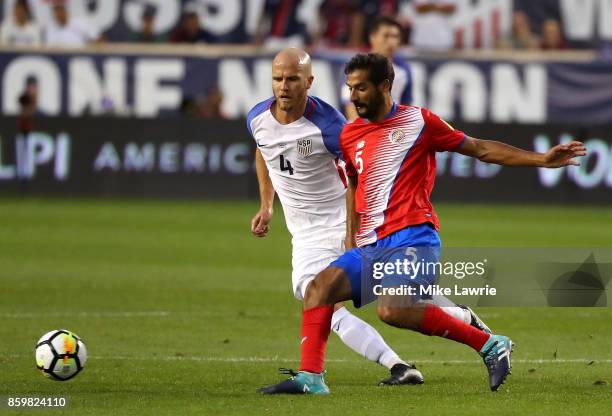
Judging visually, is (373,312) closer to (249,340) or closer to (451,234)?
(249,340)

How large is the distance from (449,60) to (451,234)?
8.97 m

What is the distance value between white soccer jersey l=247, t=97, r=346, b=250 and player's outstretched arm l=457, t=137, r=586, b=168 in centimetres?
109

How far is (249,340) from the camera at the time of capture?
33.0 ft

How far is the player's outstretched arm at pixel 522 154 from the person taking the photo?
730cm

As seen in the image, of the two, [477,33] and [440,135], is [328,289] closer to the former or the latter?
[440,135]

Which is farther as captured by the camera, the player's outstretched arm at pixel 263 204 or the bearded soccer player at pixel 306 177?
the player's outstretched arm at pixel 263 204

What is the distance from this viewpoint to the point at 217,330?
10.6 m

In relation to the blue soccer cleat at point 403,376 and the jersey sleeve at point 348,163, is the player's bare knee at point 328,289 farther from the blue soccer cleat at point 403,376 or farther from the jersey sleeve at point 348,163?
the blue soccer cleat at point 403,376

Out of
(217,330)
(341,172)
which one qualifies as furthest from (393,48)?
(341,172)

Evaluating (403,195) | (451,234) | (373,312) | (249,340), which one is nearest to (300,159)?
(403,195)

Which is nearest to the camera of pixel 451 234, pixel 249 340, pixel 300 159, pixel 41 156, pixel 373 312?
pixel 300 159

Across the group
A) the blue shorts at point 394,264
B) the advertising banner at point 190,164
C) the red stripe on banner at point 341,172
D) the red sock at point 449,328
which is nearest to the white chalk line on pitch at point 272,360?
the red stripe on banner at point 341,172

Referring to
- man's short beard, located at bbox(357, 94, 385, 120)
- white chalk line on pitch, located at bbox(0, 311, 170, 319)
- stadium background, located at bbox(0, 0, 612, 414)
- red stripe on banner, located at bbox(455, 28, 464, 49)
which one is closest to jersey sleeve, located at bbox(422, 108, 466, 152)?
man's short beard, located at bbox(357, 94, 385, 120)

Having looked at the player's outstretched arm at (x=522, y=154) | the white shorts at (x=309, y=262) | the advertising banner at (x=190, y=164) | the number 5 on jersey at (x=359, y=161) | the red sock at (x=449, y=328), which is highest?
the player's outstretched arm at (x=522, y=154)
